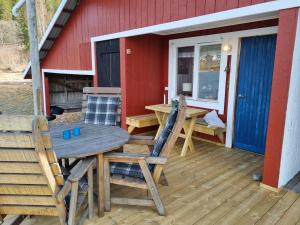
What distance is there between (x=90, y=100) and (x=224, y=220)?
2195 millimetres

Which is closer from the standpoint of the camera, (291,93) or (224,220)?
(224,220)

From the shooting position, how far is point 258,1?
257cm

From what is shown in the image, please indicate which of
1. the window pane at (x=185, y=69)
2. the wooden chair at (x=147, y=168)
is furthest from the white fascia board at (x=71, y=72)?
the wooden chair at (x=147, y=168)

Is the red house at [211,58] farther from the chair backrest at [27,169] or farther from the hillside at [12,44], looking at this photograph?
the hillside at [12,44]

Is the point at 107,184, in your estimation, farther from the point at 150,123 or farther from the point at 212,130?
the point at 150,123

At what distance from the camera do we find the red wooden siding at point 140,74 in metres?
4.53

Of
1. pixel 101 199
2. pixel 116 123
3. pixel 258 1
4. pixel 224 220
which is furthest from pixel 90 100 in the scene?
pixel 258 1

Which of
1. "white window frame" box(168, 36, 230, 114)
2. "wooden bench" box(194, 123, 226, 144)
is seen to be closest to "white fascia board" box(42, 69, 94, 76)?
"white window frame" box(168, 36, 230, 114)

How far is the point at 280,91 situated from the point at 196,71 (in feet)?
7.36

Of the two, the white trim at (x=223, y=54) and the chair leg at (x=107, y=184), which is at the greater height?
the white trim at (x=223, y=54)

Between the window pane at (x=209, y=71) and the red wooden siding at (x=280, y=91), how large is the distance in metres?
1.78

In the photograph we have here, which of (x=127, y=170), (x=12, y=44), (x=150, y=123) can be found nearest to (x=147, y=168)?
(x=127, y=170)

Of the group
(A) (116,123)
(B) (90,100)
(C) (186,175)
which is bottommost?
(C) (186,175)

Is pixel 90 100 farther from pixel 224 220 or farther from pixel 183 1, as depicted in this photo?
pixel 224 220
